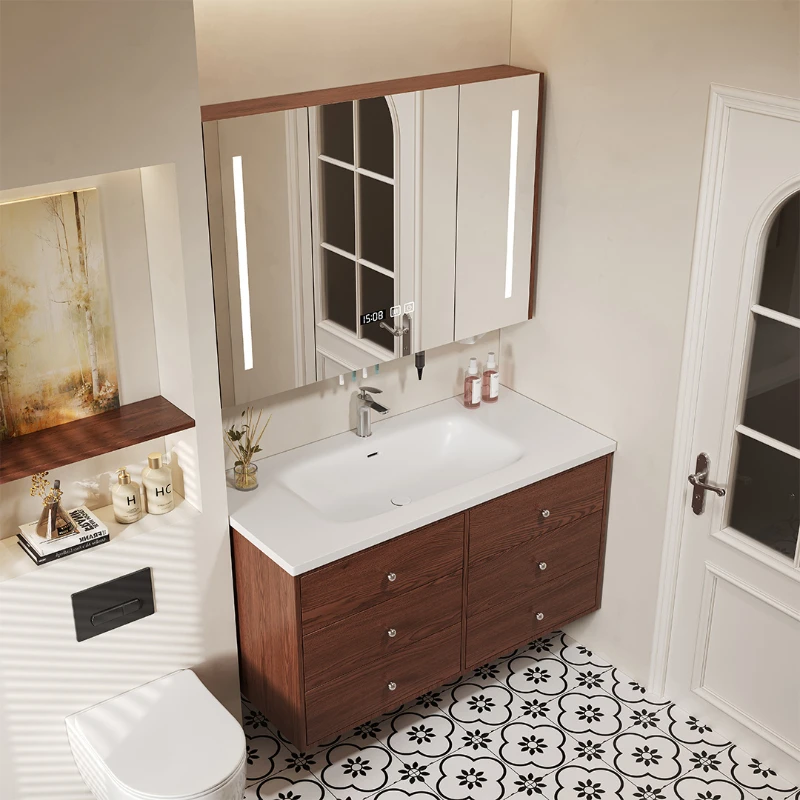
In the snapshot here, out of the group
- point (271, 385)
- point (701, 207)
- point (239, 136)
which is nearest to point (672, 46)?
point (701, 207)

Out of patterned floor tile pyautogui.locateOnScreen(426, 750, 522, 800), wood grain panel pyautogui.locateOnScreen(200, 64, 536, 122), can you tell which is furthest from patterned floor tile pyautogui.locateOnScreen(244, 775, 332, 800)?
wood grain panel pyautogui.locateOnScreen(200, 64, 536, 122)

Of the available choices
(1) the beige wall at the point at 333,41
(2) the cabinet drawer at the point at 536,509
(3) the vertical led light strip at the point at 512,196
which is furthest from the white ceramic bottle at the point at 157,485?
(3) the vertical led light strip at the point at 512,196

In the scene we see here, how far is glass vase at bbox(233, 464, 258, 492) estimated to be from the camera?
321 cm

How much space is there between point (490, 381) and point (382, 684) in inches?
44.2

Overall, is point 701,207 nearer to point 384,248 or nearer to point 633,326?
point 633,326

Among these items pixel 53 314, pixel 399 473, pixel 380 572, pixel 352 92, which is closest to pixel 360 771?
pixel 380 572

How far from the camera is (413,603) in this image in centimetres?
318

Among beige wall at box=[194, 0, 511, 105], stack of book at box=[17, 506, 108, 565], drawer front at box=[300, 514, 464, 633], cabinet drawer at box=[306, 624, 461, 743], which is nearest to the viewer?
stack of book at box=[17, 506, 108, 565]

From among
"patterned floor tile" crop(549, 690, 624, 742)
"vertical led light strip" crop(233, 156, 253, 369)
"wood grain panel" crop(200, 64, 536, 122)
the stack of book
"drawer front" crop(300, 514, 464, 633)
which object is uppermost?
"wood grain panel" crop(200, 64, 536, 122)

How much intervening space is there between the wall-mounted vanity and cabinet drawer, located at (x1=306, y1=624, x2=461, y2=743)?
2.91 ft

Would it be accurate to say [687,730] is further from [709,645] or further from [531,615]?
[531,615]

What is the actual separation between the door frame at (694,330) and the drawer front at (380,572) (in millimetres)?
704

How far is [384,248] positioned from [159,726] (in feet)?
4.96

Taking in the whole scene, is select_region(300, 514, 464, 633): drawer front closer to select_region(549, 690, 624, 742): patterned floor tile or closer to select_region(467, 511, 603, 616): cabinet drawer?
select_region(467, 511, 603, 616): cabinet drawer
